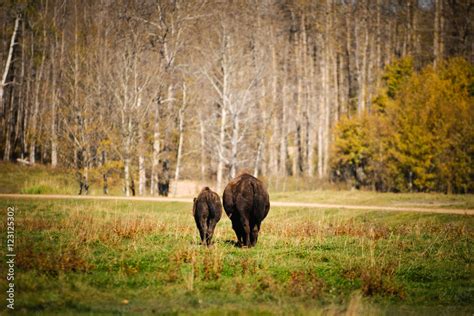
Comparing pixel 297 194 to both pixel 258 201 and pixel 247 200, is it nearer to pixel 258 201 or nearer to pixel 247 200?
pixel 258 201

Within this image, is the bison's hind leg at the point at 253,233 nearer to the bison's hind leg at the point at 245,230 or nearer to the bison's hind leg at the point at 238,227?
the bison's hind leg at the point at 245,230

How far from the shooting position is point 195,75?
42.2 meters

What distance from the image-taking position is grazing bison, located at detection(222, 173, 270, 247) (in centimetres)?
1304

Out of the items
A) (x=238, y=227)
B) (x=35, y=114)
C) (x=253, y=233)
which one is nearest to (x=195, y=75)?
(x=35, y=114)

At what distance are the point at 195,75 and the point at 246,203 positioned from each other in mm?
30360

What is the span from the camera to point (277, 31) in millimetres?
59969

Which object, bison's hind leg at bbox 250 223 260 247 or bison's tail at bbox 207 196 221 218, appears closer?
bison's tail at bbox 207 196 221 218

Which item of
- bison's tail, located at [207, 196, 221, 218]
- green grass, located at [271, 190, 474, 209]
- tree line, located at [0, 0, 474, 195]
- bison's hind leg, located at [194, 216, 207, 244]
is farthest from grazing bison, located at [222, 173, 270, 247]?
tree line, located at [0, 0, 474, 195]

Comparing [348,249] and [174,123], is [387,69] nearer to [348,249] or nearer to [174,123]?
[174,123]

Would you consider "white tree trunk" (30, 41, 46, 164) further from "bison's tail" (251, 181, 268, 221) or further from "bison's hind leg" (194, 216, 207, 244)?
"bison's tail" (251, 181, 268, 221)

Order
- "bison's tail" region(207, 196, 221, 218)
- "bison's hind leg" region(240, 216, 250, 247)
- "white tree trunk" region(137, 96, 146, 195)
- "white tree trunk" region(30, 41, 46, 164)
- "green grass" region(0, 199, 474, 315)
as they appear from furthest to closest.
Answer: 1. "white tree trunk" region(30, 41, 46, 164)
2. "white tree trunk" region(137, 96, 146, 195)
3. "bison's hind leg" region(240, 216, 250, 247)
4. "bison's tail" region(207, 196, 221, 218)
5. "green grass" region(0, 199, 474, 315)

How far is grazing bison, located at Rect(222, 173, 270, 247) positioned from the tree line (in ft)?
75.1

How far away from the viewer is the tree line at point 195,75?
37.3 metres

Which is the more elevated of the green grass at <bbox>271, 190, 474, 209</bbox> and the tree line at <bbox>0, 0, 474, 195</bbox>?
the tree line at <bbox>0, 0, 474, 195</bbox>
